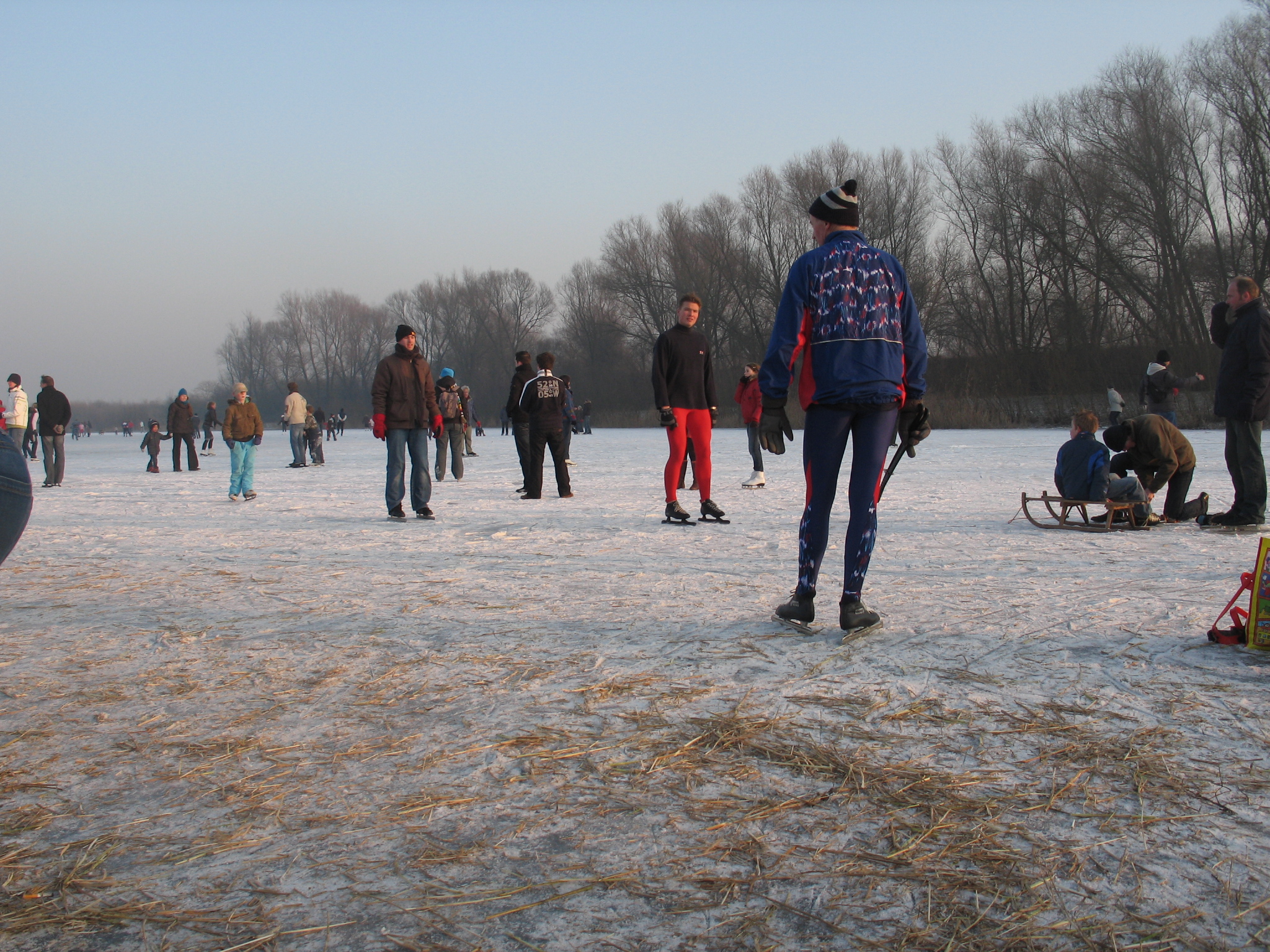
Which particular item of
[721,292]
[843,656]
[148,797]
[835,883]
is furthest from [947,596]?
[721,292]

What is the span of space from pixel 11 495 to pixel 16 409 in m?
12.7

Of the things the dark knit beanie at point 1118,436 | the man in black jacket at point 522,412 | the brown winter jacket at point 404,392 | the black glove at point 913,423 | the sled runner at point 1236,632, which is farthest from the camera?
the man in black jacket at point 522,412

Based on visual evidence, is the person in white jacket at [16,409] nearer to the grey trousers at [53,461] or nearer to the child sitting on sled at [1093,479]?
the grey trousers at [53,461]

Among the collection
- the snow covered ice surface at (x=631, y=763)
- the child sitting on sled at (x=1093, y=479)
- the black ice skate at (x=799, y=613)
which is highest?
the child sitting on sled at (x=1093, y=479)

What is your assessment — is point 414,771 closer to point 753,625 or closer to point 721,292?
point 753,625

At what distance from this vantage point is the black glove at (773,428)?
3896 mm

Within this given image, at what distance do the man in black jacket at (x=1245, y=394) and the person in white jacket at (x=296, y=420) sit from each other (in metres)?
14.7

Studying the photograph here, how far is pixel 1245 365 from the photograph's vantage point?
6.77 m

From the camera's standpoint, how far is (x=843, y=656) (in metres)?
3.46

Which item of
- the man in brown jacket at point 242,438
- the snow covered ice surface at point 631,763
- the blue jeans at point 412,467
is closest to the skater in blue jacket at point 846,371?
the snow covered ice surface at point 631,763

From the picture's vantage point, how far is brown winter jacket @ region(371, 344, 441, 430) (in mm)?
8539

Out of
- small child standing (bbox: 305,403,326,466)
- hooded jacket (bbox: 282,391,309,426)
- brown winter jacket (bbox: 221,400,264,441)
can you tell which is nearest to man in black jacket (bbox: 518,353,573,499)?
brown winter jacket (bbox: 221,400,264,441)

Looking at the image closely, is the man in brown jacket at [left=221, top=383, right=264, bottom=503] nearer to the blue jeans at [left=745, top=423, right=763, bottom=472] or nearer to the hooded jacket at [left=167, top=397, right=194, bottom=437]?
the blue jeans at [left=745, top=423, right=763, bottom=472]

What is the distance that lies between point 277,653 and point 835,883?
2.65 meters
